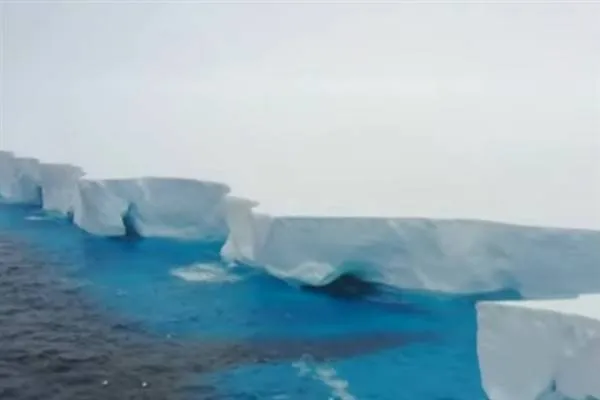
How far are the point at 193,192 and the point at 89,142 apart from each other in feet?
25.4

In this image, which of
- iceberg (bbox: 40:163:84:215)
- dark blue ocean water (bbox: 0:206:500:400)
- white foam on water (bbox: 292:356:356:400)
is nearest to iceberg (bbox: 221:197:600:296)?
dark blue ocean water (bbox: 0:206:500:400)

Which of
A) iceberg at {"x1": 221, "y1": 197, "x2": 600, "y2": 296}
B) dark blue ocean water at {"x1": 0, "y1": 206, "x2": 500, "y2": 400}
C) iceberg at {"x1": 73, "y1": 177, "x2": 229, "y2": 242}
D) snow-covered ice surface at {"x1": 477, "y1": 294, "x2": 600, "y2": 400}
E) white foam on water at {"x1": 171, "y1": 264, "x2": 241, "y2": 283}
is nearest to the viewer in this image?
snow-covered ice surface at {"x1": 477, "y1": 294, "x2": 600, "y2": 400}

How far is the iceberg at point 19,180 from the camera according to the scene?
48.1ft

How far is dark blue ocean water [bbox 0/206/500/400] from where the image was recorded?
6543 millimetres

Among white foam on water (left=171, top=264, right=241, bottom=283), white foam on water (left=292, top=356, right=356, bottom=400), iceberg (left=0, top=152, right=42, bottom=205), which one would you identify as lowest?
white foam on water (left=292, top=356, right=356, bottom=400)

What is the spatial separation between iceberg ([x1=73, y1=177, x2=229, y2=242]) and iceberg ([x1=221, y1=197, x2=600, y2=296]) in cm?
242

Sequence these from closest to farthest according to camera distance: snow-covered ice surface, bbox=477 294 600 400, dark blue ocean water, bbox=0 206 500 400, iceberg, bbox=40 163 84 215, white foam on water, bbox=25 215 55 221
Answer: snow-covered ice surface, bbox=477 294 600 400 → dark blue ocean water, bbox=0 206 500 400 → iceberg, bbox=40 163 84 215 → white foam on water, bbox=25 215 55 221

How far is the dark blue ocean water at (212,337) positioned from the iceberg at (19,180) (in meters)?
4.39

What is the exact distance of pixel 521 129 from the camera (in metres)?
17.8

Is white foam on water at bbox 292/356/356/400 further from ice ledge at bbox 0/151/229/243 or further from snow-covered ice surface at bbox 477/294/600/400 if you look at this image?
ice ledge at bbox 0/151/229/243

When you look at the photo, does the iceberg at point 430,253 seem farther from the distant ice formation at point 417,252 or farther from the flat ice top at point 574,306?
the flat ice top at point 574,306

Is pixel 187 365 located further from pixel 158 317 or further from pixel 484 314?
pixel 484 314

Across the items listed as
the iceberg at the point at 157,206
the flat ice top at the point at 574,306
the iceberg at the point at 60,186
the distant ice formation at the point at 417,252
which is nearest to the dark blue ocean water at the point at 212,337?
the distant ice formation at the point at 417,252

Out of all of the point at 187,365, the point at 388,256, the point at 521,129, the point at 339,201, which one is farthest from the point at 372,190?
the point at 521,129
